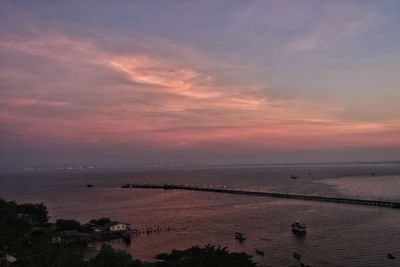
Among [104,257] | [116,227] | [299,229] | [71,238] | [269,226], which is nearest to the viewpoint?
[104,257]

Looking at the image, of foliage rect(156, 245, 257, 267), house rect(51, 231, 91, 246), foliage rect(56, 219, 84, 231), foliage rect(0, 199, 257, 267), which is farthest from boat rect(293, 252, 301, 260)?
foliage rect(56, 219, 84, 231)

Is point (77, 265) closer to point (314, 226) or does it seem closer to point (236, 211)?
point (314, 226)

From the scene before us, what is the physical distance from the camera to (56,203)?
343 ft

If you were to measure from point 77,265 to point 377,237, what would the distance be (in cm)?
3953

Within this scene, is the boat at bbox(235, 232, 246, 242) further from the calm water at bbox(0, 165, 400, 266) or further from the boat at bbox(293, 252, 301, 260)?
the boat at bbox(293, 252, 301, 260)

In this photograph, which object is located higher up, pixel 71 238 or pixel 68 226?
pixel 68 226

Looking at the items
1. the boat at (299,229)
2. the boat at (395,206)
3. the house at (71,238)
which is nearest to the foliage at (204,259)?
the house at (71,238)

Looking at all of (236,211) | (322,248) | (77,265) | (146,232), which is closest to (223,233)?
(146,232)

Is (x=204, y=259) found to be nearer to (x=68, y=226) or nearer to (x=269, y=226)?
(x=68, y=226)

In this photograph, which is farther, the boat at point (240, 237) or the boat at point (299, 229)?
the boat at point (299, 229)

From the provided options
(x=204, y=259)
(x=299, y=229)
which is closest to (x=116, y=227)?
(x=299, y=229)

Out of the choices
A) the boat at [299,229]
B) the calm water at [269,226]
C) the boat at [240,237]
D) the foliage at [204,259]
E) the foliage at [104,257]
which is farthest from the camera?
the boat at [299,229]

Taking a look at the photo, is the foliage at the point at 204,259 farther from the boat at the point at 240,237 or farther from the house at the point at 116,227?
the house at the point at 116,227

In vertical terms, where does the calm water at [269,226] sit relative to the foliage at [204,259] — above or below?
below
